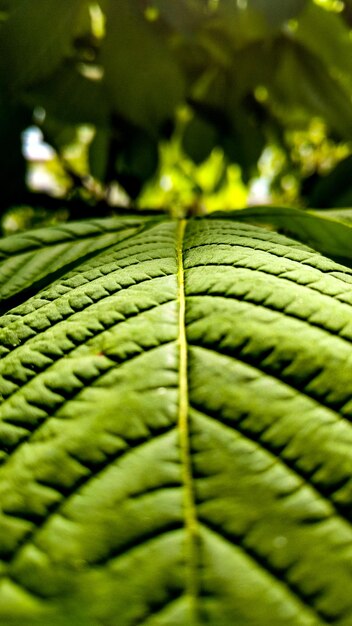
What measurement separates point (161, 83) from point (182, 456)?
1.08 meters

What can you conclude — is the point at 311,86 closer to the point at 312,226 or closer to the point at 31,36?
the point at 31,36

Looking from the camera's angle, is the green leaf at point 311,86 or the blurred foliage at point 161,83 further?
the green leaf at point 311,86

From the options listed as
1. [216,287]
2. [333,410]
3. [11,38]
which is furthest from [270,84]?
[333,410]

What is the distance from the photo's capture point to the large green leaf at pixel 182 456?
0.21m

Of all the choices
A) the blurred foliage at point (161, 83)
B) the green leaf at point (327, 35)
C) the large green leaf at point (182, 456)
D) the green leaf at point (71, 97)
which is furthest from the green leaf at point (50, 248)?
the green leaf at point (327, 35)

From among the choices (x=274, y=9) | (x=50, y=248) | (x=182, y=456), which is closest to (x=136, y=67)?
(x=274, y=9)

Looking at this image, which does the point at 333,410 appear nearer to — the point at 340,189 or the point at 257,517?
the point at 257,517

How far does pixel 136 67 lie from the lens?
3.66ft

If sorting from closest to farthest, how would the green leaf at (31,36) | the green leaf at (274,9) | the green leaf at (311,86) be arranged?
1. the green leaf at (274,9)
2. the green leaf at (31,36)
3. the green leaf at (311,86)

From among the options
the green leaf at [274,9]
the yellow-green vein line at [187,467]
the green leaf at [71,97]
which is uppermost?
the green leaf at [71,97]

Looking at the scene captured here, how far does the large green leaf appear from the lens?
0.68ft

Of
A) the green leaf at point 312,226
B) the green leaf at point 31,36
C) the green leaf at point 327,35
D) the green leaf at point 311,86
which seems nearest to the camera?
the green leaf at point 312,226

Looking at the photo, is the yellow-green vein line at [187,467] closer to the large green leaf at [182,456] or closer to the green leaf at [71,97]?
the large green leaf at [182,456]

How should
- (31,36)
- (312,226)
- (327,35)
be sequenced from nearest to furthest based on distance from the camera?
(312,226)
(31,36)
(327,35)
